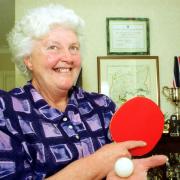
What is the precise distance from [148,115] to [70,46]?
0.37 meters

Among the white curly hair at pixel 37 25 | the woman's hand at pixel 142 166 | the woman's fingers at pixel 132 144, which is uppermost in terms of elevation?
the white curly hair at pixel 37 25

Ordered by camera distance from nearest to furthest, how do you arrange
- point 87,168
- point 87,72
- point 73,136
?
point 87,168, point 73,136, point 87,72

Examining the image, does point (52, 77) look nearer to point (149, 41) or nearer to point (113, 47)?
point (113, 47)

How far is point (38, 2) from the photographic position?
206 centimetres

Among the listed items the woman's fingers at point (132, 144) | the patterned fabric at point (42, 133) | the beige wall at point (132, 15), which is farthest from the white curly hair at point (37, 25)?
the beige wall at point (132, 15)

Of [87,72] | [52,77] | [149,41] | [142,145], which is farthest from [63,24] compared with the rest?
[149,41]

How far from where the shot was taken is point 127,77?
2080 millimetres

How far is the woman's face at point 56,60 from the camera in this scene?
103cm

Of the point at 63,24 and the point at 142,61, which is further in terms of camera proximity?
the point at 142,61

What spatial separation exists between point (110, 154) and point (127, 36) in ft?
4.69

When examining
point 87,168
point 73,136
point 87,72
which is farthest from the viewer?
point 87,72

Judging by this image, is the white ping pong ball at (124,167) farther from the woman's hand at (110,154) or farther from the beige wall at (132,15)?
the beige wall at (132,15)

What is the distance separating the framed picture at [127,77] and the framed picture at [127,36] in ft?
0.16

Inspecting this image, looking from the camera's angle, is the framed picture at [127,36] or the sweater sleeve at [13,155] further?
the framed picture at [127,36]
